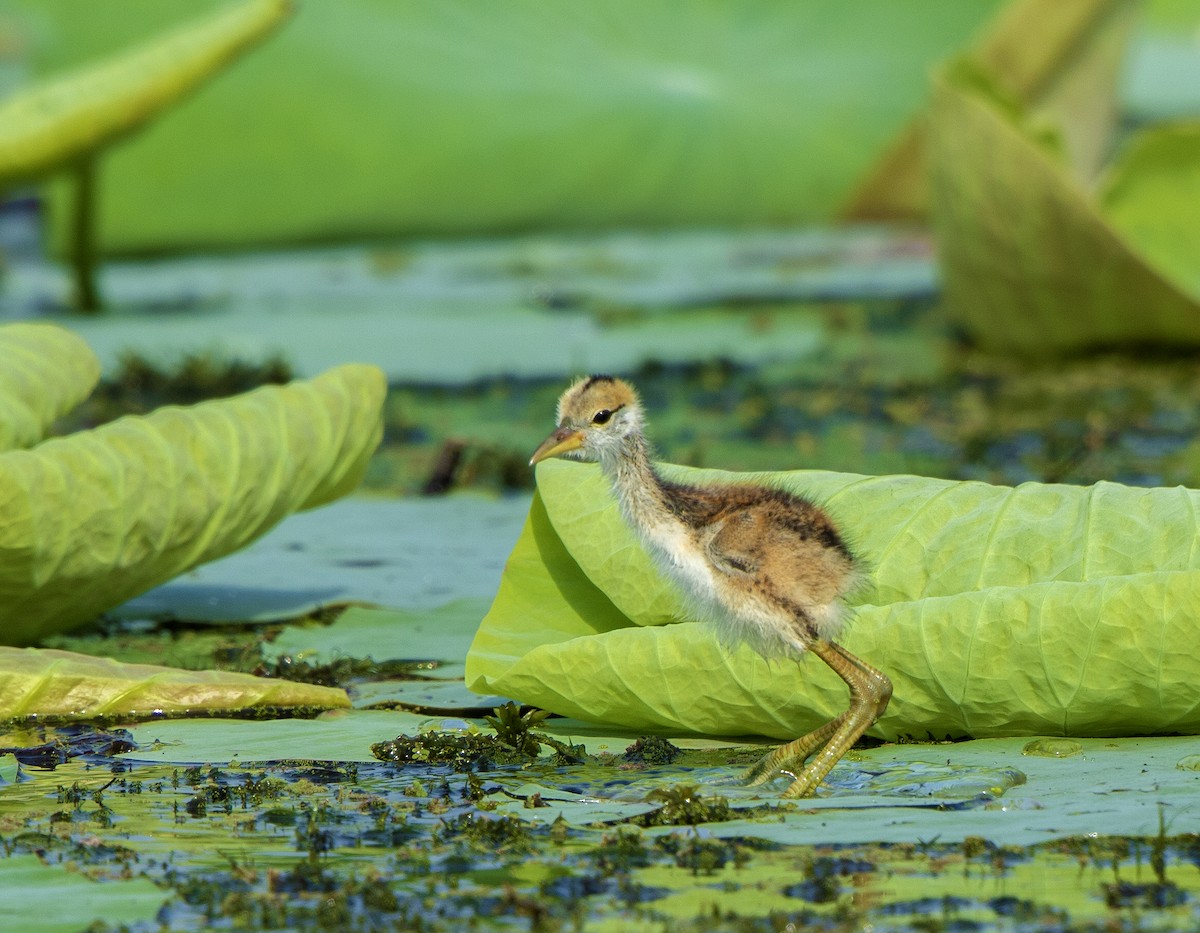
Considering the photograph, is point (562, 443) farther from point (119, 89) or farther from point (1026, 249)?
point (119, 89)

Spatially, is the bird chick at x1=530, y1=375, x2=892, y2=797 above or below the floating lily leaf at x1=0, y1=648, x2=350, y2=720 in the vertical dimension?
above

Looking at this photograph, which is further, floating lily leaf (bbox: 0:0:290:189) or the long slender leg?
floating lily leaf (bbox: 0:0:290:189)

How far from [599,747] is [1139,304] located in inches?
208

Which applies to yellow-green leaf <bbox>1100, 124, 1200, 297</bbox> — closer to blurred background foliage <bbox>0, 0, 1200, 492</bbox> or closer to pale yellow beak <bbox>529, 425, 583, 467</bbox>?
blurred background foliage <bbox>0, 0, 1200, 492</bbox>

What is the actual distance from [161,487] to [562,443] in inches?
33.8

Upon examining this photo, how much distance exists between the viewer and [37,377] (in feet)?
12.2

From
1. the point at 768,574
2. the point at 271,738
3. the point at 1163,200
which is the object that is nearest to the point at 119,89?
the point at 1163,200

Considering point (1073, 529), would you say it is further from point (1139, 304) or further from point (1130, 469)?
point (1139, 304)

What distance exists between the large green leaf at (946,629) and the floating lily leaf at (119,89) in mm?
4918

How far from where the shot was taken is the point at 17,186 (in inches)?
316

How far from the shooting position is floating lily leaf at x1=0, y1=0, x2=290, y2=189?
768cm

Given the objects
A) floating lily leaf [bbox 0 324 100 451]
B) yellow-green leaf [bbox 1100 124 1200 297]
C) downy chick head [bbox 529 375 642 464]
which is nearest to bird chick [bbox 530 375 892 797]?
downy chick head [bbox 529 375 642 464]

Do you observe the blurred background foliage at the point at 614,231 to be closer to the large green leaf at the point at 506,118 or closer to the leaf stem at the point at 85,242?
the large green leaf at the point at 506,118

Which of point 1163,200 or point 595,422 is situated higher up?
point 1163,200
